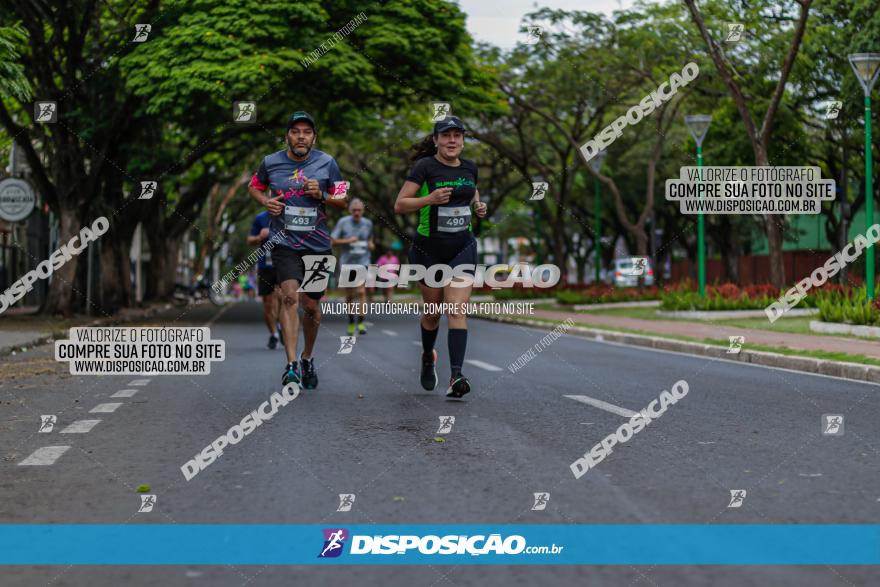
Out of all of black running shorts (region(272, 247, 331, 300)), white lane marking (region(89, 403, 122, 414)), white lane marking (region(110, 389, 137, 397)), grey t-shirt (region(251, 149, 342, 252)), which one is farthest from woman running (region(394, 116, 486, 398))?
white lane marking (region(110, 389, 137, 397))

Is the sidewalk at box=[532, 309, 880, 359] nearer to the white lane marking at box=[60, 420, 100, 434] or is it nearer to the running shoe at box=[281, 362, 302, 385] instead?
the running shoe at box=[281, 362, 302, 385]

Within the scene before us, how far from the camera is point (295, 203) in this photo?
31.2 feet

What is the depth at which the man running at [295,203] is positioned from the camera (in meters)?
9.48

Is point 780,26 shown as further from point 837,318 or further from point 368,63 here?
point 837,318

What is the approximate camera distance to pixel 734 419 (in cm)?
809

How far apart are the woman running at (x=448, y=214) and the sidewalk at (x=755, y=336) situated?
233 inches

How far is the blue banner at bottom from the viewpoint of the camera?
13.9 feet

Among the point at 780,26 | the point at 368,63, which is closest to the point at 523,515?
the point at 368,63

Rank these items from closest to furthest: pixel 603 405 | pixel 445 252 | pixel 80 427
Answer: pixel 80 427 < pixel 603 405 < pixel 445 252

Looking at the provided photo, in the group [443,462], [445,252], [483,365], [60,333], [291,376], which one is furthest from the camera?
[60,333]

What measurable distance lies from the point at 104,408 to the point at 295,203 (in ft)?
7.12

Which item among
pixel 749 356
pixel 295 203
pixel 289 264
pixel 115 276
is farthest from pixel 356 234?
pixel 115 276

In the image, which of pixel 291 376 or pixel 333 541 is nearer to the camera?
pixel 333 541

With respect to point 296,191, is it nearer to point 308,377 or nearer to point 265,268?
point 308,377
